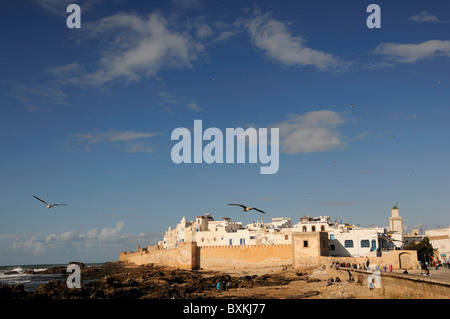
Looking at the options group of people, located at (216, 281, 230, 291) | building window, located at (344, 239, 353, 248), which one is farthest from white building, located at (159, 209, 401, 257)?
group of people, located at (216, 281, 230, 291)

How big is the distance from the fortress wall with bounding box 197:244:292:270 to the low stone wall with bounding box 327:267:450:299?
22830mm

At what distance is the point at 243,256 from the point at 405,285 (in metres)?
35.3

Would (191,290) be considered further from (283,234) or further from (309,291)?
(283,234)

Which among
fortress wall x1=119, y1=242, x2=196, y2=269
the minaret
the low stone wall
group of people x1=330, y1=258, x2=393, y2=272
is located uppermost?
the minaret

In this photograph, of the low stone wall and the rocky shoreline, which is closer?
the low stone wall

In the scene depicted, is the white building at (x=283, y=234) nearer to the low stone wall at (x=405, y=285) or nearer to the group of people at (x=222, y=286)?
the group of people at (x=222, y=286)

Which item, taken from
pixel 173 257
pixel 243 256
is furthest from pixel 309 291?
pixel 173 257

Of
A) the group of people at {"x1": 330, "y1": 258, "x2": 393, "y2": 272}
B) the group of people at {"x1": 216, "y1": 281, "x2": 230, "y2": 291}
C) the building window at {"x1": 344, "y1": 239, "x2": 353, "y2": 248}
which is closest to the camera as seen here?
the group of people at {"x1": 216, "y1": 281, "x2": 230, "y2": 291}

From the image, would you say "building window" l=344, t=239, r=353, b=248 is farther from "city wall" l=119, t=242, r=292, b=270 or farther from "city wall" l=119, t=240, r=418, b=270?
"city wall" l=119, t=242, r=292, b=270

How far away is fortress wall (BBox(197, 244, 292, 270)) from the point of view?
171 feet
